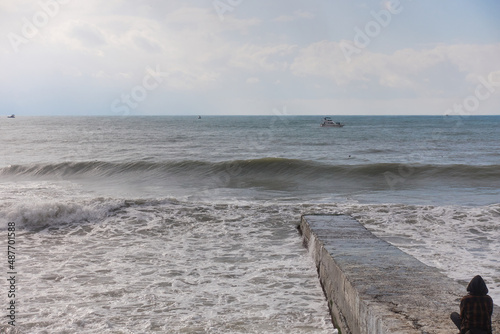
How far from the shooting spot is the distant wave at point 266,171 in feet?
61.5

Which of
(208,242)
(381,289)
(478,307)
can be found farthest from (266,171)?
(478,307)

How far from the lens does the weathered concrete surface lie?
12.4 ft

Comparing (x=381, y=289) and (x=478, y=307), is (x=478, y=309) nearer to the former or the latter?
(x=478, y=307)

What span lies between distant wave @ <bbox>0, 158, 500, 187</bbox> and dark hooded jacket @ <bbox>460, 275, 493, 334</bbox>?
14.5 m

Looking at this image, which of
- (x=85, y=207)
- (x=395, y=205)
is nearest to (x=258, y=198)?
(x=395, y=205)

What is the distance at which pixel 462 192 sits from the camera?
15.1 metres

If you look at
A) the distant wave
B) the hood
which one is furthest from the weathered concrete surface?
the distant wave

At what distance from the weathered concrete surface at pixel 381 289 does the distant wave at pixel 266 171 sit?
11.4 m

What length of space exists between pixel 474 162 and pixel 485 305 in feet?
76.6

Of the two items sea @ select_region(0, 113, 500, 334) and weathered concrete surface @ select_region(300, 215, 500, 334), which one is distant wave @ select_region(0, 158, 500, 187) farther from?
weathered concrete surface @ select_region(300, 215, 500, 334)

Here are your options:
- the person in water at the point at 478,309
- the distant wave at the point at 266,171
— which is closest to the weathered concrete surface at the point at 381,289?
the person in water at the point at 478,309

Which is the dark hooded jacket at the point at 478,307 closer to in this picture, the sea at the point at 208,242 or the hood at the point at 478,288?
the hood at the point at 478,288

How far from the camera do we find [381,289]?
4.56m

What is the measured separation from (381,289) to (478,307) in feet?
4.83
